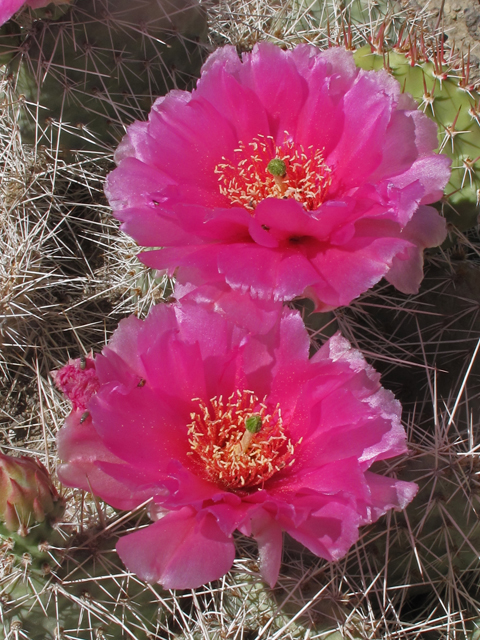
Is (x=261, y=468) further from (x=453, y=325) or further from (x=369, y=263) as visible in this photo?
(x=453, y=325)

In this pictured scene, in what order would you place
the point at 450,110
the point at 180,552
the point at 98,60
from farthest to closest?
the point at 98,60, the point at 450,110, the point at 180,552

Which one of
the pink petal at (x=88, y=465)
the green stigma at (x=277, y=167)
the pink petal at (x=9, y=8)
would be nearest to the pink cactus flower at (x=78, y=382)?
the pink petal at (x=88, y=465)

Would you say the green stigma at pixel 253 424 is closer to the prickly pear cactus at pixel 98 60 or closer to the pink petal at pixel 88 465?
the pink petal at pixel 88 465

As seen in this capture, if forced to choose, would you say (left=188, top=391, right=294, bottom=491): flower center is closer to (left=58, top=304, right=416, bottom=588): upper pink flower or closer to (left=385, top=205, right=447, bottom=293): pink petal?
(left=58, top=304, right=416, bottom=588): upper pink flower

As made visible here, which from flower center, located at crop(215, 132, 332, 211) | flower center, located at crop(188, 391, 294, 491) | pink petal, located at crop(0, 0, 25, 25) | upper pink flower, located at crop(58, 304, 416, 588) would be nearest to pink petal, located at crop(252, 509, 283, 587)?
upper pink flower, located at crop(58, 304, 416, 588)

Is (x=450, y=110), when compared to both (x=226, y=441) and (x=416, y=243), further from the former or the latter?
(x=226, y=441)

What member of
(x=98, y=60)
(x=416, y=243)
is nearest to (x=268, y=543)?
(x=416, y=243)
